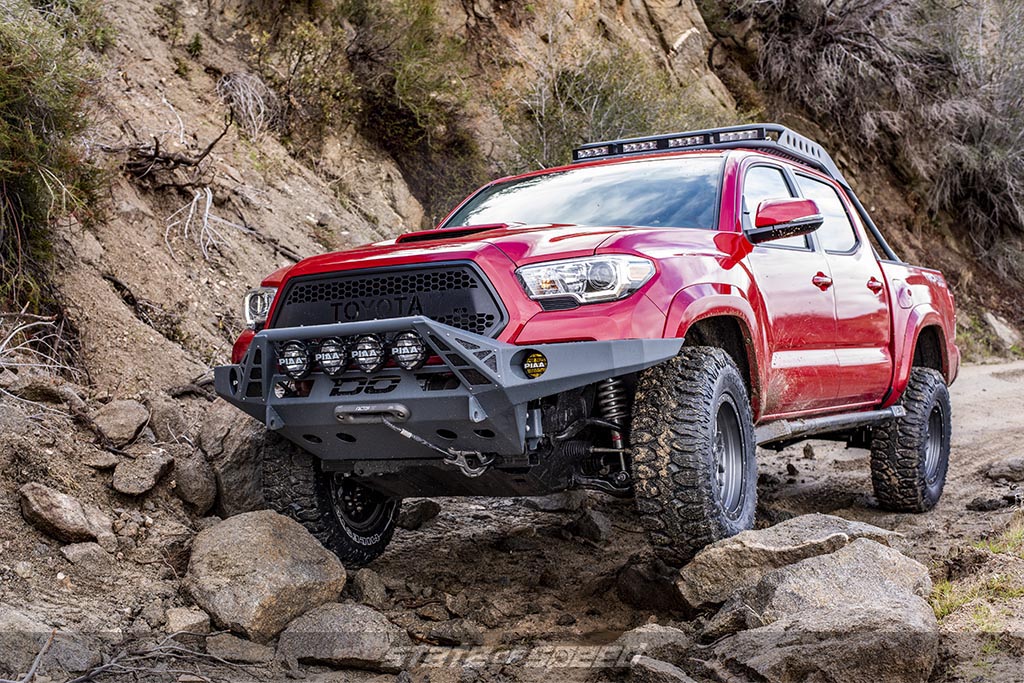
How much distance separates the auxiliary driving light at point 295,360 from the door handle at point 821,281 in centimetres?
288

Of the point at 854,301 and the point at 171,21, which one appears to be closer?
the point at 854,301

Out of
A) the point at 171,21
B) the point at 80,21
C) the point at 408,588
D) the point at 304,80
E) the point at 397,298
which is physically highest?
the point at 171,21

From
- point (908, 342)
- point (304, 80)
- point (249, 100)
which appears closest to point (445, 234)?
point (908, 342)

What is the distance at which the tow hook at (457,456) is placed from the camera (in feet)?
13.5

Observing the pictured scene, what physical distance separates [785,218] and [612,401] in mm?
1275

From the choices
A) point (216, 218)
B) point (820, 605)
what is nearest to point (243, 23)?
point (216, 218)

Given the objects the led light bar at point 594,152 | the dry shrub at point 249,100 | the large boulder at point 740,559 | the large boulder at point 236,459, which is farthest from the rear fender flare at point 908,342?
the dry shrub at point 249,100

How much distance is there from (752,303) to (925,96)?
16640 mm

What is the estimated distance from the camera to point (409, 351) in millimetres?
4055

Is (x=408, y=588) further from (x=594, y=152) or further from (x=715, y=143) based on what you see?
(x=715, y=143)

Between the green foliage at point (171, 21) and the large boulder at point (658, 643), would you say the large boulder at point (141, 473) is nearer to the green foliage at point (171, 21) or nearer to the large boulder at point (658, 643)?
the large boulder at point (658, 643)

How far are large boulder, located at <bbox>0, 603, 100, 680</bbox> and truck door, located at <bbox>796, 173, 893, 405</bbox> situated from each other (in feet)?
13.6

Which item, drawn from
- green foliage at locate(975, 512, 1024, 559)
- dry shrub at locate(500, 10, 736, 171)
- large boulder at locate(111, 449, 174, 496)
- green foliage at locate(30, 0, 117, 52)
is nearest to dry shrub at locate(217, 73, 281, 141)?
green foliage at locate(30, 0, 117, 52)

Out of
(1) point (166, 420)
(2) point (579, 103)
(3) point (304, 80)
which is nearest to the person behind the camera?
(1) point (166, 420)
